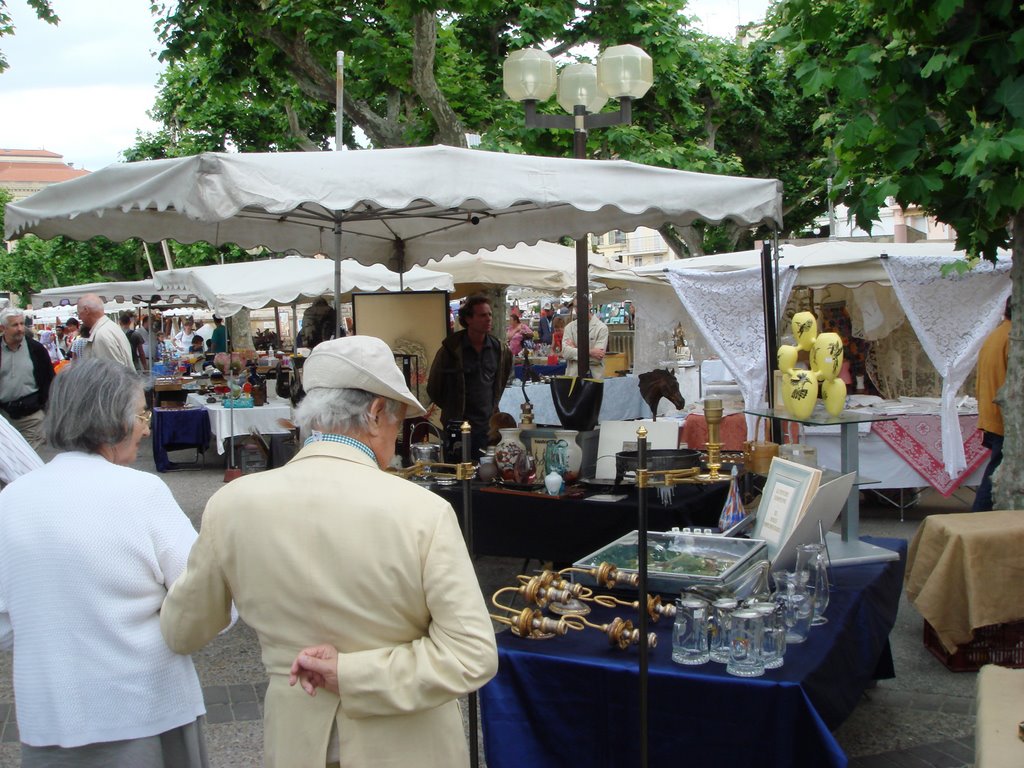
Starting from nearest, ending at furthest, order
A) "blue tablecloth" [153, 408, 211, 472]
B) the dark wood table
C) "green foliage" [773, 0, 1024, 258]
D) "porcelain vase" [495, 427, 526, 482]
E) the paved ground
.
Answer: the paved ground
"green foliage" [773, 0, 1024, 258]
the dark wood table
"porcelain vase" [495, 427, 526, 482]
"blue tablecloth" [153, 408, 211, 472]

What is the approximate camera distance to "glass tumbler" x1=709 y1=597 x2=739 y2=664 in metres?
2.61

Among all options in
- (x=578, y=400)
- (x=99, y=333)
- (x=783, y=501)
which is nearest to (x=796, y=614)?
(x=783, y=501)

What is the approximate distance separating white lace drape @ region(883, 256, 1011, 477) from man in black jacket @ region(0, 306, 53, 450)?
23.0ft

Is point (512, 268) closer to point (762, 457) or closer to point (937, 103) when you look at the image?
point (937, 103)

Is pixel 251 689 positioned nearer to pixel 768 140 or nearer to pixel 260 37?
pixel 260 37

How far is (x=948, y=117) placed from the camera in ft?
15.5

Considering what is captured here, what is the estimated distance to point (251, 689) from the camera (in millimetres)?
4500

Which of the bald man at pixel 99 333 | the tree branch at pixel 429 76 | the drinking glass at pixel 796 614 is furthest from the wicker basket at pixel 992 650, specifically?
the tree branch at pixel 429 76

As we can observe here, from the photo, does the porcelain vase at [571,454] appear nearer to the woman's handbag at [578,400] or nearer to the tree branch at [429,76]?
the woman's handbag at [578,400]

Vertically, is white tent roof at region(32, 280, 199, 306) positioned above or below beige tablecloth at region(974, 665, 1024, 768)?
above

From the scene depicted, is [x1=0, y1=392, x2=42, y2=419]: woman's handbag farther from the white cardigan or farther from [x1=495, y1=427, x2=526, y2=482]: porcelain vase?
the white cardigan

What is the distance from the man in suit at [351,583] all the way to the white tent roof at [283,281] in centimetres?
841

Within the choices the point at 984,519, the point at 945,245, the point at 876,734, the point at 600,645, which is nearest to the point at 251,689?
the point at 600,645

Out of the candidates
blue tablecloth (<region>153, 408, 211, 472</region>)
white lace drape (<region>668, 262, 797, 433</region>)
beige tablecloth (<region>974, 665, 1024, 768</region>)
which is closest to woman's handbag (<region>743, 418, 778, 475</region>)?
beige tablecloth (<region>974, 665, 1024, 768</region>)
